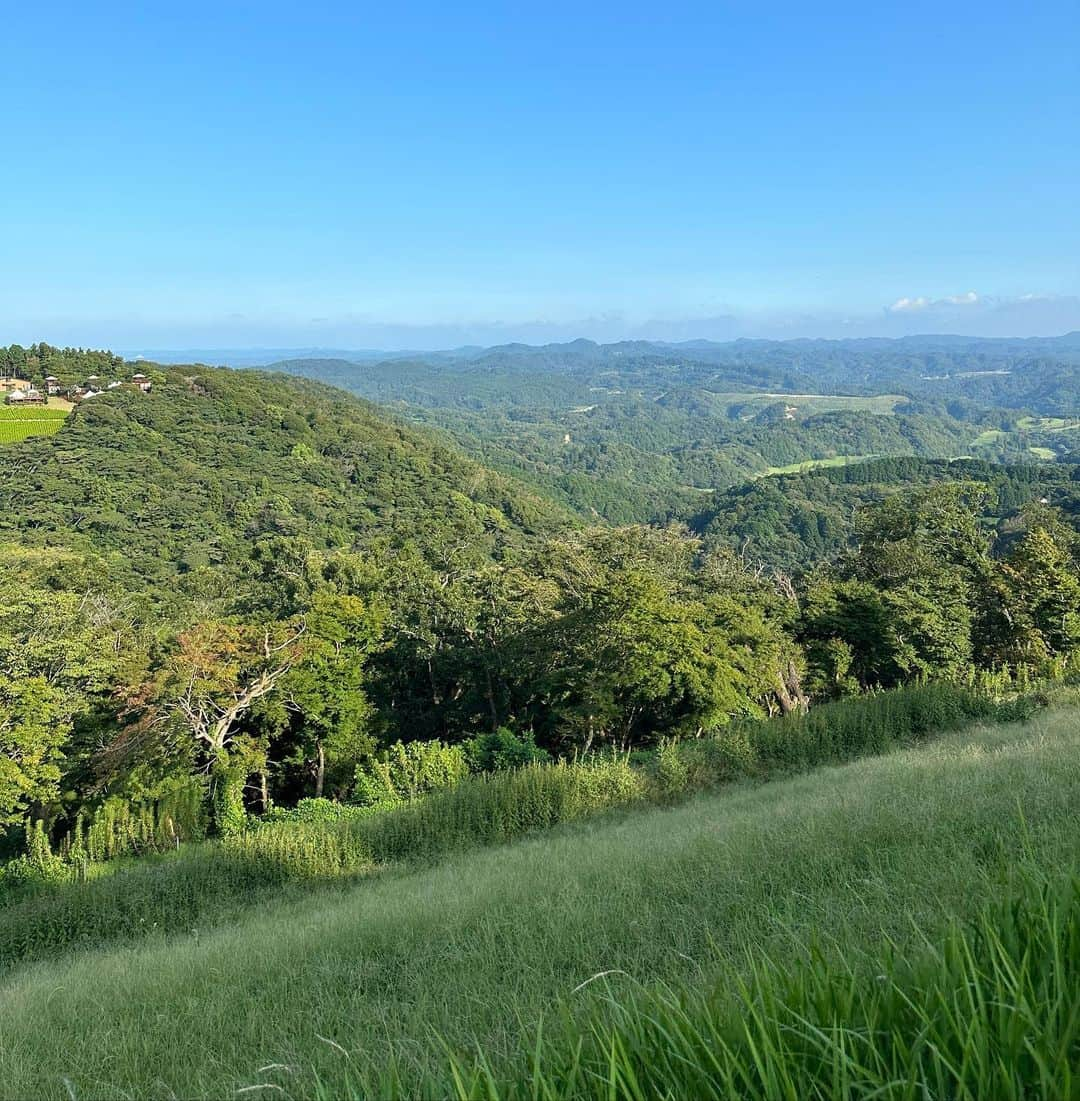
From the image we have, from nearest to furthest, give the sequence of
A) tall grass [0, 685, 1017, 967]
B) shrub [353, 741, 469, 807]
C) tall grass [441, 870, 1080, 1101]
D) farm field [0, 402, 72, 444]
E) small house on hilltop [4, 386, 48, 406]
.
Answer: tall grass [441, 870, 1080, 1101] < tall grass [0, 685, 1017, 967] < shrub [353, 741, 469, 807] < farm field [0, 402, 72, 444] < small house on hilltop [4, 386, 48, 406]

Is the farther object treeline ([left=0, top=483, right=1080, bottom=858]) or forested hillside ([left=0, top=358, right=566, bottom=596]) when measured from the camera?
forested hillside ([left=0, top=358, right=566, bottom=596])

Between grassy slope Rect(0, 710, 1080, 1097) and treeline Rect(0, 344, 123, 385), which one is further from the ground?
treeline Rect(0, 344, 123, 385)

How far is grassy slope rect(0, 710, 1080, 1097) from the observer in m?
2.72

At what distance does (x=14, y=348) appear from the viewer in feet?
322

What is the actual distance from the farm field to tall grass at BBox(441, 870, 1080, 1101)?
85.4 metres

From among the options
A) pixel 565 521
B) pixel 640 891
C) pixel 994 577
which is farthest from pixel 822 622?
pixel 565 521

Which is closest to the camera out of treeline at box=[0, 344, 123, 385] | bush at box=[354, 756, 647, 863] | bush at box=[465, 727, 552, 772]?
bush at box=[354, 756, 647, 863]

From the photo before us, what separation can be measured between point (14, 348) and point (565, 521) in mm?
84045

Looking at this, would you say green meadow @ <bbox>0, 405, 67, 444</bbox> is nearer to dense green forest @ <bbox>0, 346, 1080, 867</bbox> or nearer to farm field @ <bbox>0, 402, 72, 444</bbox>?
farm field @ <bbox>0, 402, 72, 444</bbox>

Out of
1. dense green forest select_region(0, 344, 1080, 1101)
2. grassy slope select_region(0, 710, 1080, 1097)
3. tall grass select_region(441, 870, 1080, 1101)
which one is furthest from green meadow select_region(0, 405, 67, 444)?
tall grass select_region(441, 870, 1080, 1101)

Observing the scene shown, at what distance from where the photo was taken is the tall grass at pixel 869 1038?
115cm

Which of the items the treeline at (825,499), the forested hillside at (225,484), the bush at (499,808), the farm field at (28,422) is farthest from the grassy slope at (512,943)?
the treeline at (825,499)

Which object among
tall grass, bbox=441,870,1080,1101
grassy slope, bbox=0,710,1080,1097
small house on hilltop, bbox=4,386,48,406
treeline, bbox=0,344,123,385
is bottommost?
grassy slope, bbox=0,710,1080,1097

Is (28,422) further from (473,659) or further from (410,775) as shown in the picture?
(410,775)
